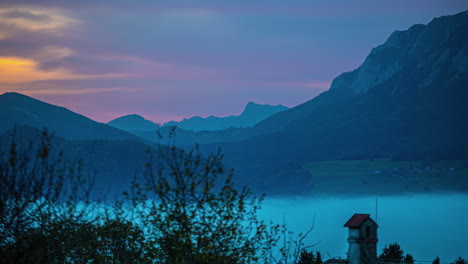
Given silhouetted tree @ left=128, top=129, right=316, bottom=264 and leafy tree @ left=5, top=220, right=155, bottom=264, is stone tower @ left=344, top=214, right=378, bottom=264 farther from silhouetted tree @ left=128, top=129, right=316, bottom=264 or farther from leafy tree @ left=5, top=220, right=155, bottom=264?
leafy tree @ left=5, top=220, right=155, bottom=264

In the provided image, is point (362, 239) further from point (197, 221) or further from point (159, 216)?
point (159, 216)

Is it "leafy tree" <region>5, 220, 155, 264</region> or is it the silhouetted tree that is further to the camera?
the silhouetted tree

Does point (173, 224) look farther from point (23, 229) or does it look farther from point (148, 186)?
point (23, 229)

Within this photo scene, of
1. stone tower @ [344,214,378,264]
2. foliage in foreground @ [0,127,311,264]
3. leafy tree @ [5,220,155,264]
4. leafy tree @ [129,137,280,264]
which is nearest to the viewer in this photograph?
foliage in foreground @ [0,127,311,264]

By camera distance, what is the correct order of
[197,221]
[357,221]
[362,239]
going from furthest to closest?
[357,221]
[362,239]
[197,221]

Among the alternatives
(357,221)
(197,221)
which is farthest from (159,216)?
(357,221)

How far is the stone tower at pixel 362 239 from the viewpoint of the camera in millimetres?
33375

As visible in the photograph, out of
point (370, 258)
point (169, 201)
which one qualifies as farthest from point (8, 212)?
point (370, 258)

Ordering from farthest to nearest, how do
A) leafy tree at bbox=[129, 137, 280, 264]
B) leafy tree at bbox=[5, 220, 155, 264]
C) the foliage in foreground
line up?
leafy tree at bbox=[129, 137, 280, 264], leafy tree at bbox=[5, 220, 155, 264], the foliage in foreground

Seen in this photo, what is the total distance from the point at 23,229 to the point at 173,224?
254 inches

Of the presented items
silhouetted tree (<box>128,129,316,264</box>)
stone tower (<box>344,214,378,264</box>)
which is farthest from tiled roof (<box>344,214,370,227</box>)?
silhouetted tree (<box>128,129,316,264</box>)

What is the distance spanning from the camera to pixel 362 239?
3341 centimetres

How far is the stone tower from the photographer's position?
33375 mm

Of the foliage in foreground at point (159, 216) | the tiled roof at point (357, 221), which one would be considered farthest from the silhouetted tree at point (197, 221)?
the tiled roof at point (357, 221)
